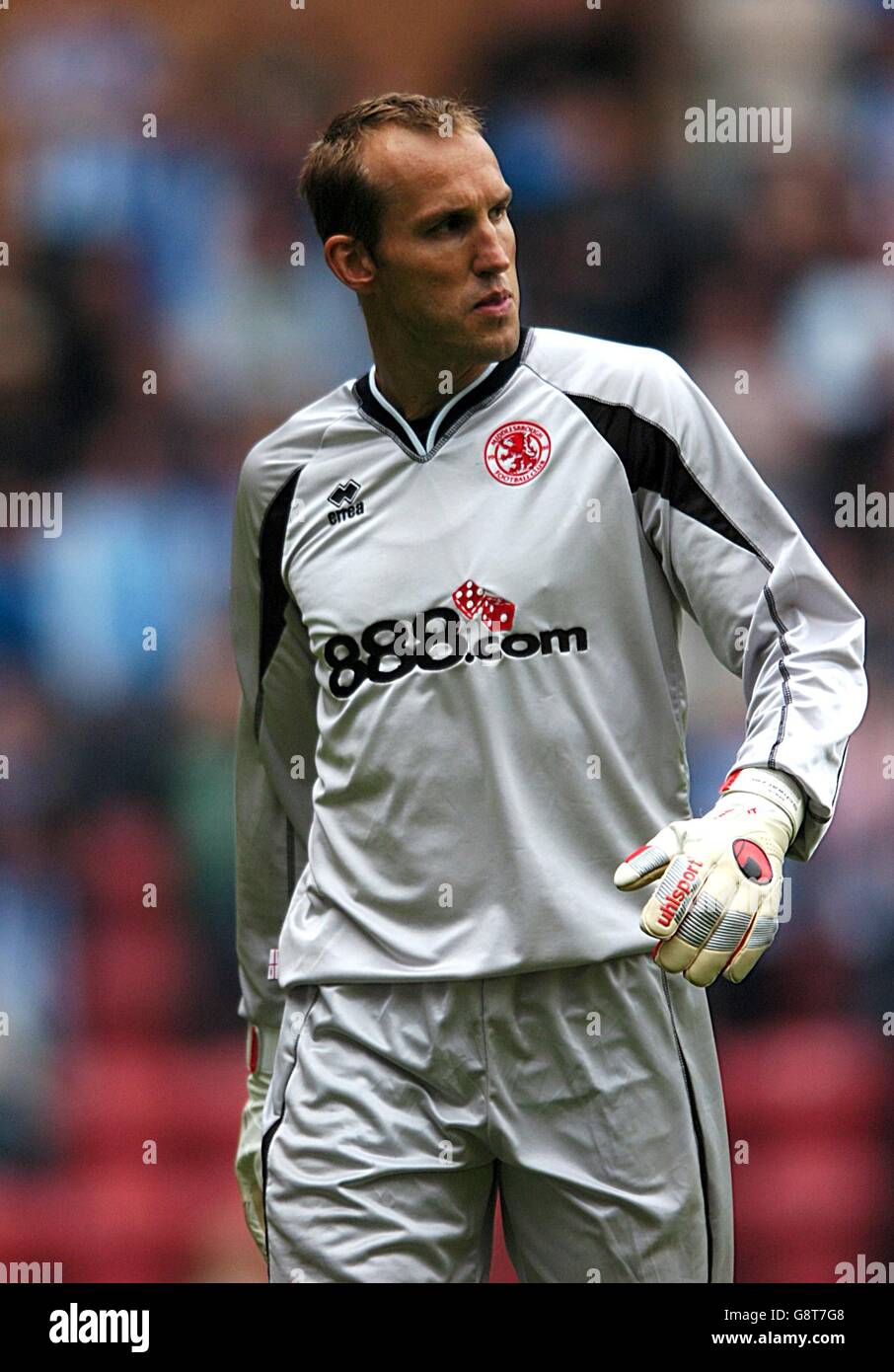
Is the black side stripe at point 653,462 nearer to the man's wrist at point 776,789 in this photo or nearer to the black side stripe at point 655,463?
the black side stripe at point 655,463

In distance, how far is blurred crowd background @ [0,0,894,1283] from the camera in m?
4.06

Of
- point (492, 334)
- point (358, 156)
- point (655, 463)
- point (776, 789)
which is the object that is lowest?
point (776, 789)

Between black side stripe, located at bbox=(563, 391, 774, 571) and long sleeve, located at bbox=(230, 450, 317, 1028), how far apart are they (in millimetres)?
430

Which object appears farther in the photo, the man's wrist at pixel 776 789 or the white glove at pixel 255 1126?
the white glove at pixel 255 1126

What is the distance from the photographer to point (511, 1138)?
7.07ft

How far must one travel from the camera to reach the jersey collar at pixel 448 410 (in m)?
2.35

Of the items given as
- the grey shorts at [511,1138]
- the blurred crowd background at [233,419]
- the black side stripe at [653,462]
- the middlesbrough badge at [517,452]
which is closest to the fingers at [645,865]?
the grey shorts at [511,1138]

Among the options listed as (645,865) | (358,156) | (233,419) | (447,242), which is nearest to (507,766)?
(645,865)

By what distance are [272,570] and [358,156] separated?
535 millimetres

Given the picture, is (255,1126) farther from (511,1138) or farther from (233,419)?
(233,419)

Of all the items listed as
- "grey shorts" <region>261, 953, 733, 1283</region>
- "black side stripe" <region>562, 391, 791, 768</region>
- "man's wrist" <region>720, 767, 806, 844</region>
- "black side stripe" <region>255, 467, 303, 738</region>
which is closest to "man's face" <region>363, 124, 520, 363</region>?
"black side stripe" <region>562, 391, 791, 768</region>

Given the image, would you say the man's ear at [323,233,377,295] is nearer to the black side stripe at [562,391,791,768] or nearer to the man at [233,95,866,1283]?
the man at [233,95,866,1283]

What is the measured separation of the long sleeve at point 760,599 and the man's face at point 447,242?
24 cm
